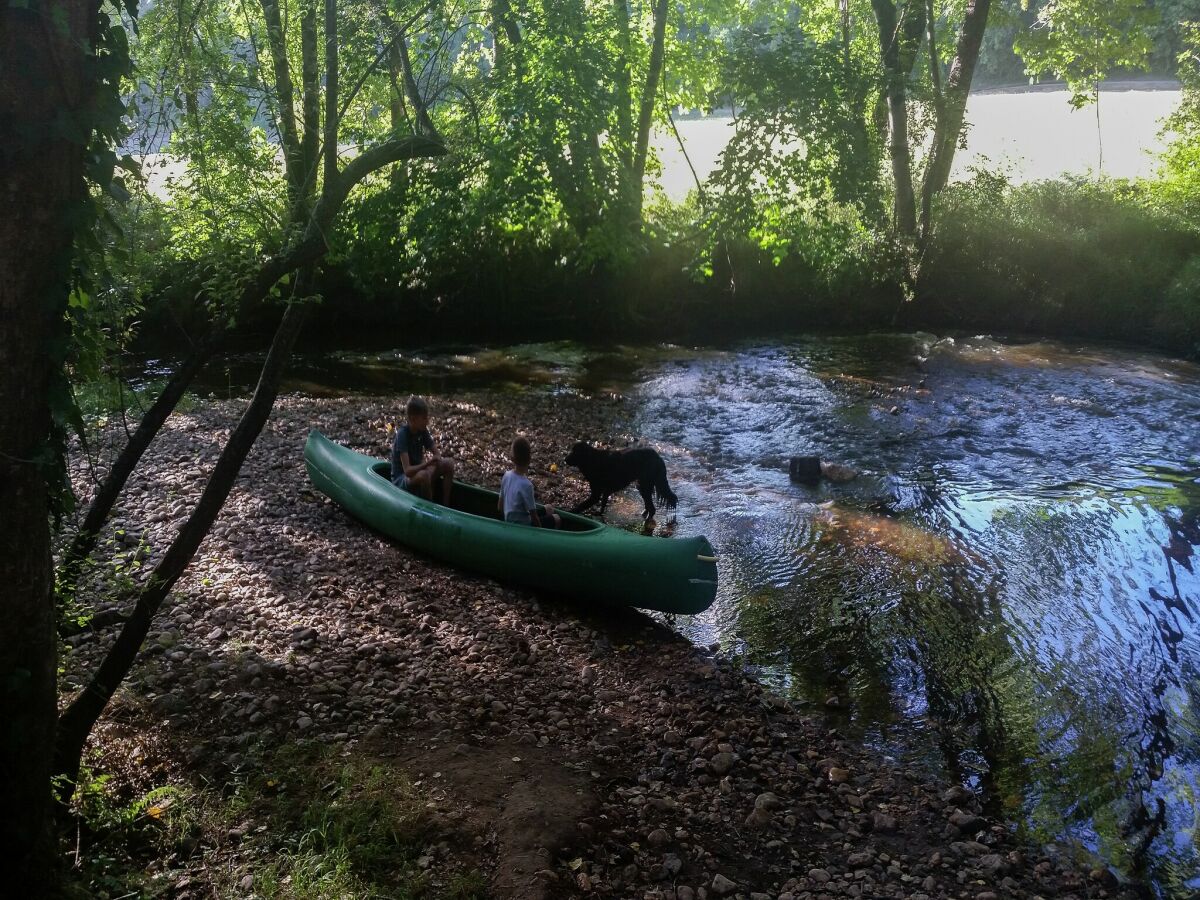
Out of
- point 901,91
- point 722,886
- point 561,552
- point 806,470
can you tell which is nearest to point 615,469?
point 561,552

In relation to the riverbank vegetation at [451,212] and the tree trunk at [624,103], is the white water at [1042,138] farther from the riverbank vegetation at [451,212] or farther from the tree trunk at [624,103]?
the tree trunk at [624,103]

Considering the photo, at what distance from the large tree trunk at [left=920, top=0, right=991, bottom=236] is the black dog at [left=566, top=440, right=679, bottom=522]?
12.3 metres

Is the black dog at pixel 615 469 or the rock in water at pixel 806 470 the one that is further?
the rock in water at pixel 806 470

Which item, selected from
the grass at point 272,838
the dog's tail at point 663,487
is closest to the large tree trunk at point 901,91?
the dog's tail at point 663,487

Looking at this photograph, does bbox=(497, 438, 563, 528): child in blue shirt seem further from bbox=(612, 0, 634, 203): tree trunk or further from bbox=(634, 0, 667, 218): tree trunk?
bbox=(634, 0, 667, 218): tree trunk

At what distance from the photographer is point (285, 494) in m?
9.94

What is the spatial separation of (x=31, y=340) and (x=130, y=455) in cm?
211

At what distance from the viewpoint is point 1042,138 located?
2852 cm

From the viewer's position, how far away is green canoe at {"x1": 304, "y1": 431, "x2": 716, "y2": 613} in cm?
738

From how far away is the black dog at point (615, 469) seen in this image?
963 cm

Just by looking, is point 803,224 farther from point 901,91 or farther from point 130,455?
point 130,455

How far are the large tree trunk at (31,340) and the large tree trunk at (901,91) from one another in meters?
17.2

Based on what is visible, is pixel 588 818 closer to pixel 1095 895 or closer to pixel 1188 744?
pixel 1095 895

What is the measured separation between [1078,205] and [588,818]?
765 inches
